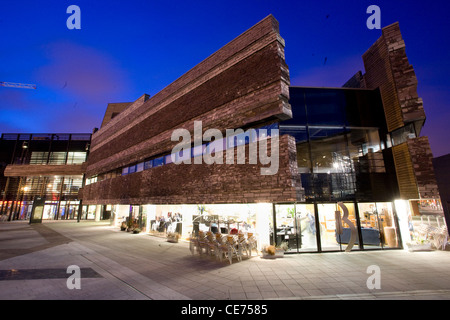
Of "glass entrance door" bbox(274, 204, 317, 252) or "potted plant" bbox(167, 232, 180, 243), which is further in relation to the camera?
"potted plant" bbox(167, 232, 180, 243)

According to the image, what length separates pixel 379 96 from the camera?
12117 millimetres

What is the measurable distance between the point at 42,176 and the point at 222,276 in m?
34.7

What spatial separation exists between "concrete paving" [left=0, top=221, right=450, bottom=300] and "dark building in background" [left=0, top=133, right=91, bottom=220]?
24654 millimetres

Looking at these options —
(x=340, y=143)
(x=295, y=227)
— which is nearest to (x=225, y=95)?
(x=340, y=143)

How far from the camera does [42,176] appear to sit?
2923 cm

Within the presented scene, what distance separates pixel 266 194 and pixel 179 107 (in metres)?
7.88

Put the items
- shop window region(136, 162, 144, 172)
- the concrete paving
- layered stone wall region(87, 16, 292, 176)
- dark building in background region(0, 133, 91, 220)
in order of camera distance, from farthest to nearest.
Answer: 1. dark building in background region(0, 133, 91, 220)
2. shop window region(136, 162, 144, 172)
3. layered stone wall region(87, 16, 292, 176)
4. the concrete paving

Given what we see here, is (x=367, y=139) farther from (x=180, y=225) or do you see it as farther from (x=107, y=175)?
(x=107, y=175)

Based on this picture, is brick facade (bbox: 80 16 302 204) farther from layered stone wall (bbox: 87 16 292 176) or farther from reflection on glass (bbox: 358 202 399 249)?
reflection on glass (bbox: 358 202 399 249)

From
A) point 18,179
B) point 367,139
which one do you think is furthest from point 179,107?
point 18,179

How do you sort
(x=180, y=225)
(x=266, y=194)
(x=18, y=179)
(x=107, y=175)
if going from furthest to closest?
(x=18, y=179) < (x=107, y=175) < (x=180, y=225) < (x=266, y=194)

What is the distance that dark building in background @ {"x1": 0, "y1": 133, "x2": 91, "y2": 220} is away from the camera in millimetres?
30281

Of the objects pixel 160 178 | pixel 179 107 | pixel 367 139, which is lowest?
pixel 160 178

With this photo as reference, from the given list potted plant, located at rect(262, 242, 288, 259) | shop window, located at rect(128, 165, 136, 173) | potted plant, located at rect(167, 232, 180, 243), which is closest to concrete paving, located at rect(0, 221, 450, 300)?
potted plant, located at rect(262, 242, 288, 259)
